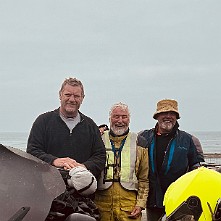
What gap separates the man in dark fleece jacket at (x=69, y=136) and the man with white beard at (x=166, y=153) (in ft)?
3.02

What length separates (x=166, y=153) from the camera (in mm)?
5230

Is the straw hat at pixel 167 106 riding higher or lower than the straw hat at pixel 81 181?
higher

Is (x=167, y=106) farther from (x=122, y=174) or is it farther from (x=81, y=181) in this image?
(x=81, y=181)

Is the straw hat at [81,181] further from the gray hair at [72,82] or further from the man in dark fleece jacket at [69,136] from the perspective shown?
the gray hair at [72,82]

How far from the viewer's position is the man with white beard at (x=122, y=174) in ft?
15.2

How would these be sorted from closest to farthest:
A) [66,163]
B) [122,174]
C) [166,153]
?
[66,163] < [122,174] < [166,153]

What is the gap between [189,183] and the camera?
3.30 meters

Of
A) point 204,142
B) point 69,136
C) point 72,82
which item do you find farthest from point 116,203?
point 204,142

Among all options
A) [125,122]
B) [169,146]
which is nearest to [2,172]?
[125,122]

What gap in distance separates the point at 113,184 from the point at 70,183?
1038 millimetres

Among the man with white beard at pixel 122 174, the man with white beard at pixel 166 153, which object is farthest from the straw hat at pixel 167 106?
the man with white beard at pixel 122 174

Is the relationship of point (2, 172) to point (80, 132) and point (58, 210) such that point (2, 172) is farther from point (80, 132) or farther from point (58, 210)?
point (80, 132)

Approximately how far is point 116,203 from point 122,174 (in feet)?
0.90

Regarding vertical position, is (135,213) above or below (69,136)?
below
